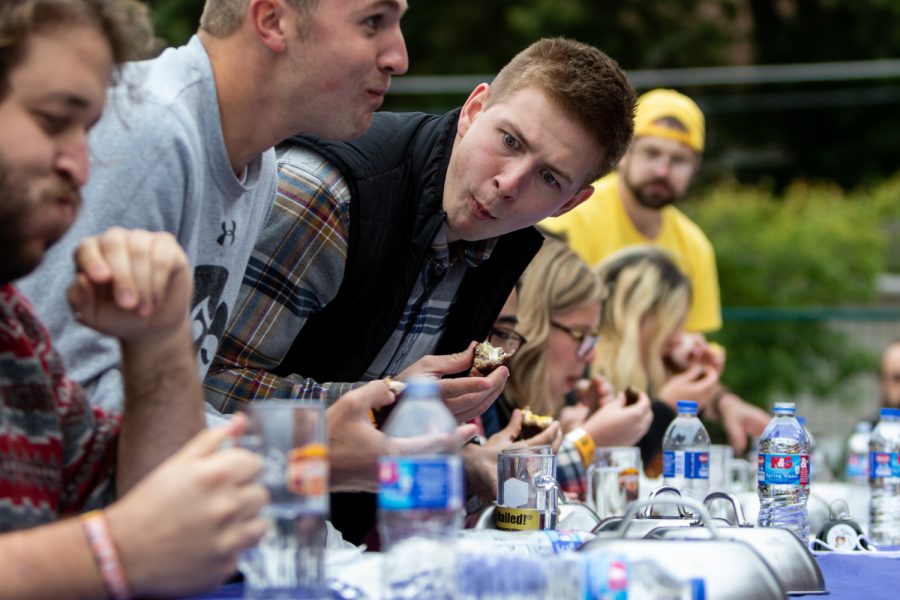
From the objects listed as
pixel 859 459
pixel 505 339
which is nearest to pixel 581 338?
pixel 505 339

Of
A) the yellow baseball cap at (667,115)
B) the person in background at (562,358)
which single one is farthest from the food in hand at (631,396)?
the yellow baseball cap at (667,115)

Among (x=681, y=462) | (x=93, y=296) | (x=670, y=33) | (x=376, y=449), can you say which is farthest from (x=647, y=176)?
(x=670, y=33)

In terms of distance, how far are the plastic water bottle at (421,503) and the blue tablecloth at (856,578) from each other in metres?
0.37

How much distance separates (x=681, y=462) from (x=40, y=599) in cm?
219

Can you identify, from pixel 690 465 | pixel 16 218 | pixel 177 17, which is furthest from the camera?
pixel 177 17

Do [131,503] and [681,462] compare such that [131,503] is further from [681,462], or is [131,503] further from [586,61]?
[681,462]

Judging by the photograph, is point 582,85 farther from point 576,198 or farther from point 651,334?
point 651,334

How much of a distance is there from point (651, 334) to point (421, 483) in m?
3.51

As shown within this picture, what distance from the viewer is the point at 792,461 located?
9.60ft

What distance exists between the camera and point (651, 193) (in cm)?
609

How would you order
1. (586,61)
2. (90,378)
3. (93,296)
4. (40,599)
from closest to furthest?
(40,599) < (93,296) < (90,378) < (586,61)

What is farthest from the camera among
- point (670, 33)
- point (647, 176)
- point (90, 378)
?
point (670, 33)

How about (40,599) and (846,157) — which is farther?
(846,157)

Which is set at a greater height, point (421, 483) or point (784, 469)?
point (784, 469)
